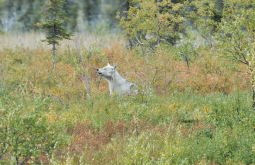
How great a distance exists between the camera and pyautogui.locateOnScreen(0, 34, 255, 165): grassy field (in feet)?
29.9

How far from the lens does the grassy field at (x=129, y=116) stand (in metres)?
9.10

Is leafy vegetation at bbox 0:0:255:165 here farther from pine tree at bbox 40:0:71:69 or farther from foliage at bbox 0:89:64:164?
pine tree at bbox 40:0:71:69

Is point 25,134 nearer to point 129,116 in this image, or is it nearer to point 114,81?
point 129,116

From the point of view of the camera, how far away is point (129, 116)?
43.3 ft

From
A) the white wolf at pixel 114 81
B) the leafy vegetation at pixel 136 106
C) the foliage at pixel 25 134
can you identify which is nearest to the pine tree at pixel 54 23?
the leafy vegetation at pixel 136 106

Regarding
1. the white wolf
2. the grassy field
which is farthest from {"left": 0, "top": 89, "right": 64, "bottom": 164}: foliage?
the white wolf

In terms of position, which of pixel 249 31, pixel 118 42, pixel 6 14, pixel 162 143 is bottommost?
pixel 6 14

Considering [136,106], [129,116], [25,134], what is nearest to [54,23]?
[136,106]

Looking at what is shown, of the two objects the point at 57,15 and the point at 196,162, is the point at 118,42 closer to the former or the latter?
the point at 57,15

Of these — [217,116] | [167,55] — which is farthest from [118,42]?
[217,116]

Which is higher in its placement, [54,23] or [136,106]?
[54,23]

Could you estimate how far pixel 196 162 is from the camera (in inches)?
389

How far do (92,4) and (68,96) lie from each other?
50.9 metres

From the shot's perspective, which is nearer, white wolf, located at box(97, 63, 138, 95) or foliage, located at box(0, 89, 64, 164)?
foliage, located at box(0, 89, 64, 164)
